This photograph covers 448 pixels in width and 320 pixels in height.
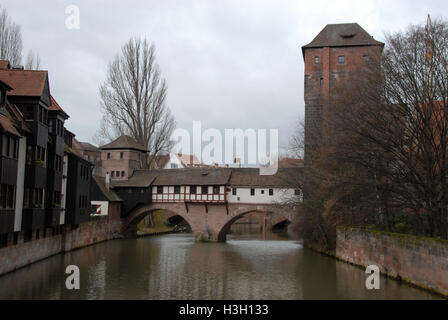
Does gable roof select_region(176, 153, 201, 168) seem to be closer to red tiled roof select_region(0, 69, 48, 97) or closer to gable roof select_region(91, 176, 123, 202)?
gable roof select_region(91, 176, 123, 202)

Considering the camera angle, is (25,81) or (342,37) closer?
(25,81)

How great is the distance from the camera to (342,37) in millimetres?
31688

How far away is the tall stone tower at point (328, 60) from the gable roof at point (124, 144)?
1440 cm

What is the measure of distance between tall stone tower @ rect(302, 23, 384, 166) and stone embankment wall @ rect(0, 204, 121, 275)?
15711 mm

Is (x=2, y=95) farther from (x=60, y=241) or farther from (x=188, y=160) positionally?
(x=188, y=160)

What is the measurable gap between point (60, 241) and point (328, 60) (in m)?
20.7

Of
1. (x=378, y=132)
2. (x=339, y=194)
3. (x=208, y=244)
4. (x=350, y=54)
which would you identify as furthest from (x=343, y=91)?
(x=208, y=244)

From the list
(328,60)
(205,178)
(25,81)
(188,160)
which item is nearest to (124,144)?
(205,178)

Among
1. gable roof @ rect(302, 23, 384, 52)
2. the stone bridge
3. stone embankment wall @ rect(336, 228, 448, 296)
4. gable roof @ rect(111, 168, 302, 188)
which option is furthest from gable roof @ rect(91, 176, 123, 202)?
stone embankment wall @ rect(336, 228, 448, 296)

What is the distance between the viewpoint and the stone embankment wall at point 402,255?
1359 centimetres

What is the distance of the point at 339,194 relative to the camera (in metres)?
19.2

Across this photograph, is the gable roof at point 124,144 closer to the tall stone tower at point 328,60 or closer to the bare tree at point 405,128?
the tall stone tower at point 328,60

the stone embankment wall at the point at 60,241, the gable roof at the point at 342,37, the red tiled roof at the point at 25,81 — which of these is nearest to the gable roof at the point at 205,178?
the stone embankment wall at the point at 60,241

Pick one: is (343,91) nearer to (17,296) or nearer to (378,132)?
(378,132)
